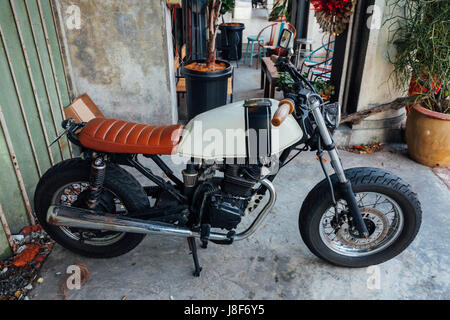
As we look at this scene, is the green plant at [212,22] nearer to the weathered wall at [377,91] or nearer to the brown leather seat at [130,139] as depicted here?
the weathered wall at [377,91]

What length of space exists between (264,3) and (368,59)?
36.7 ft

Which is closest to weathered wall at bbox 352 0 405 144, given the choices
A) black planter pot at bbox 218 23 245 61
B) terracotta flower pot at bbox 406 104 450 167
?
terracotta flower pot at bbox 406 104 450 167

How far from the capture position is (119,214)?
2252mm

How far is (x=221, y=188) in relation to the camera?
86.0 inches

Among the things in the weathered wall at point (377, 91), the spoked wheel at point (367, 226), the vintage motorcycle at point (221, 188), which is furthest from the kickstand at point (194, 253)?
the weathered wall at point (377, 91)

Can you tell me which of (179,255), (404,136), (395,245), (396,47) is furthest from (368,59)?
(179,255)

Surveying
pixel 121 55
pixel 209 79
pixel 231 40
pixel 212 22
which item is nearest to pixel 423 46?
pixel 209 79

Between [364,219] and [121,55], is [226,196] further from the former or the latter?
[121,55]

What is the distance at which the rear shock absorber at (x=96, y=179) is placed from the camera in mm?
2037

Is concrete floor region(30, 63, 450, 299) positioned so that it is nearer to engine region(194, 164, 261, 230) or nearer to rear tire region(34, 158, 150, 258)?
rear tire region(34, 158, 150, 258)

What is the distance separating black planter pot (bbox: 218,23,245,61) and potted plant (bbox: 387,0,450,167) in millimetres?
4893

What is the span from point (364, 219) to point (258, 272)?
31.2 inches
